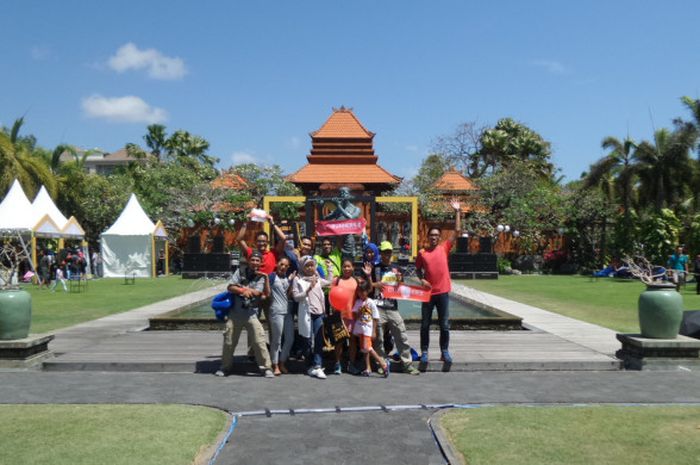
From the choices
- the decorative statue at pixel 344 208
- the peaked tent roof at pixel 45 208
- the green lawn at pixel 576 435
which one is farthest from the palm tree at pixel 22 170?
the green lawn at pixel 576 435

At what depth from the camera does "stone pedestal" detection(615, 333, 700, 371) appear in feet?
26.4

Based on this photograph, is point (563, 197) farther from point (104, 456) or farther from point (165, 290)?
point (104, 456)

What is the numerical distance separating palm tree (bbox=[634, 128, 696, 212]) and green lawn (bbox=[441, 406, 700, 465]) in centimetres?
3114

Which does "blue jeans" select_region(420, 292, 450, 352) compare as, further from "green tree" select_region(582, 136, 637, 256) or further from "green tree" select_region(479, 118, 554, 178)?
"green tree" select_region(479, 118, 554, 178)

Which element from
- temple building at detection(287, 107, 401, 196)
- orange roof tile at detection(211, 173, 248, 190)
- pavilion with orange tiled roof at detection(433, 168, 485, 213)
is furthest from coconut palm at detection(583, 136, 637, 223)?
orange roof tile at detection(211, 173, 248, 190)

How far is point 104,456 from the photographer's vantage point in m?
4.61

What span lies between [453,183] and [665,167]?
13.0m

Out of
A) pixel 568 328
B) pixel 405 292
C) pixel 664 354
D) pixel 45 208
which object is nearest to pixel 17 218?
pixel 45 208

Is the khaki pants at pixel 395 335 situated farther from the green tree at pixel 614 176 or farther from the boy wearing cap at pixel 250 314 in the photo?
the green tree at pixel 614 176

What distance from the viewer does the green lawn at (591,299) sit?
13536 millimetres

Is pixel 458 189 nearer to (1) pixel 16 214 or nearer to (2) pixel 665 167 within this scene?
(2) pixel 665 167

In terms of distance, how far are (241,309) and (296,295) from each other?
0.72m

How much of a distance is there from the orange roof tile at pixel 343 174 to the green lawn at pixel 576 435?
25895 mm

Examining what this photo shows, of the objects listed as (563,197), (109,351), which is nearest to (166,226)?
(563,197)
